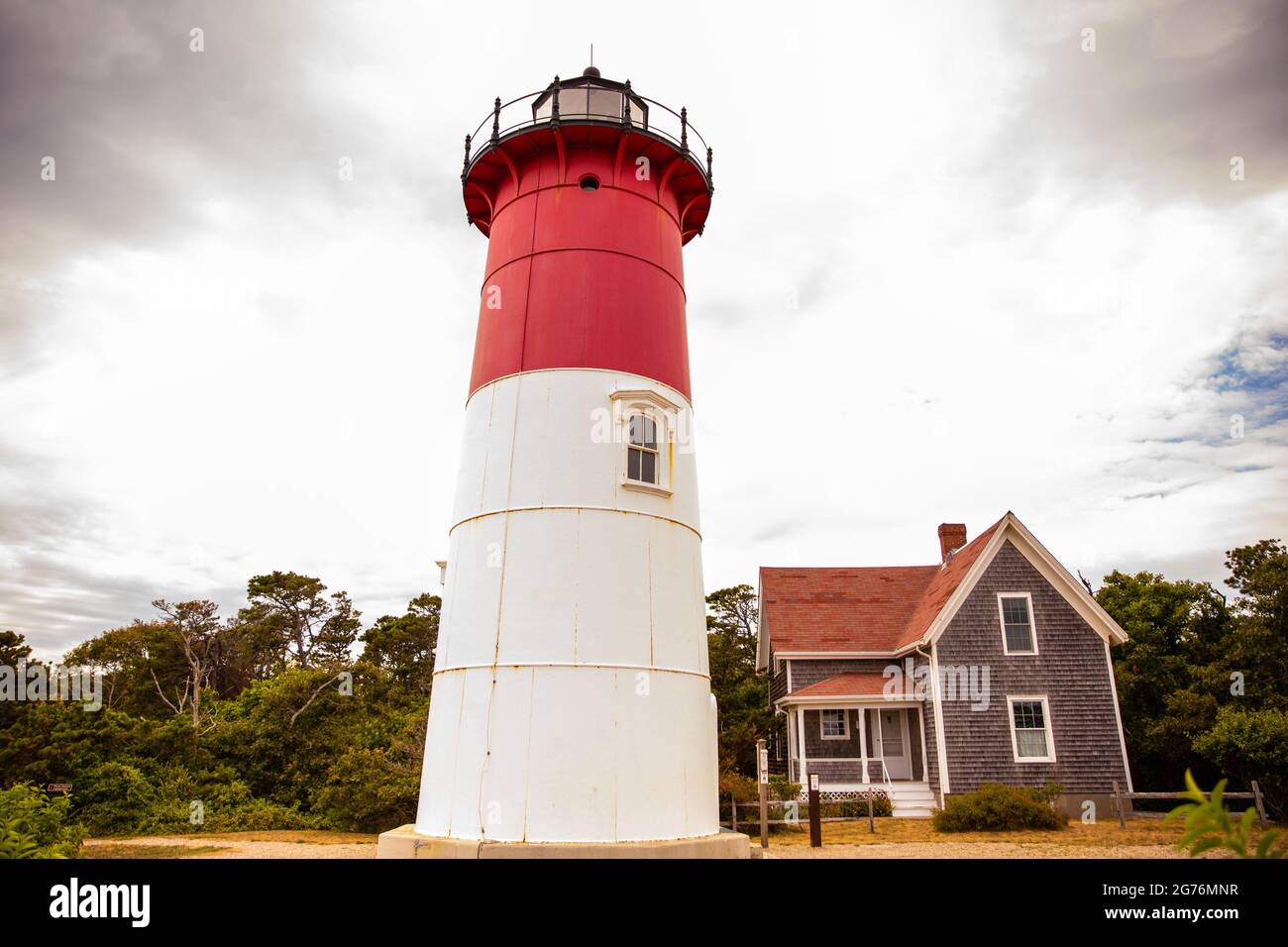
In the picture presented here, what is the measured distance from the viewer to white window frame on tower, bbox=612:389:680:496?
33.7ft

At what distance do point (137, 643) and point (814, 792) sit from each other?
126 ft

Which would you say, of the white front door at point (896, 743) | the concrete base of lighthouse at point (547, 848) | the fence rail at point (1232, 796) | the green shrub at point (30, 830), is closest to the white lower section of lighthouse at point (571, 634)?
the concrete base of lighthouse at point (547, 848)

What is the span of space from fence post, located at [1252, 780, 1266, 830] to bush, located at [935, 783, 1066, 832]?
372cm

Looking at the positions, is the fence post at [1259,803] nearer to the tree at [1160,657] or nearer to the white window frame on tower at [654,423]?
the tree at [1160,657]

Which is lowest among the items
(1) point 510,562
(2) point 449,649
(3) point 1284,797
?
(3) point 1284,797

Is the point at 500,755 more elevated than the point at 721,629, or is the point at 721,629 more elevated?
the point at 721,629

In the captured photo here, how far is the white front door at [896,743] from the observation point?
21.6m

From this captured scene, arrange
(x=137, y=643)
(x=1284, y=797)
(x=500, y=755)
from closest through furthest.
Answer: (x=500, y=755) < (x=1284, y=797) < (x=137, y=643)

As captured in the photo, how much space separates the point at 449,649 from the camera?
9945 millimetres

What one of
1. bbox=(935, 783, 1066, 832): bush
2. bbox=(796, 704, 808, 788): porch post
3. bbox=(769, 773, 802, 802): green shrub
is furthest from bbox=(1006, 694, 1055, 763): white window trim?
bbox=(769, 773, 802, 802): green shrub

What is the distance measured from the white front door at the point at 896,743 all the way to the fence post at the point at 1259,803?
778 centimetres

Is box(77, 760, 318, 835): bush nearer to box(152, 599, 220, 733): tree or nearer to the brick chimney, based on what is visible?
box(152, 599, 220, 733): tree
